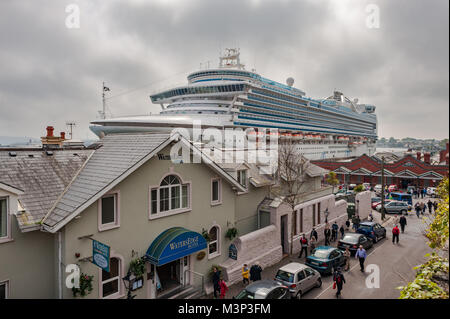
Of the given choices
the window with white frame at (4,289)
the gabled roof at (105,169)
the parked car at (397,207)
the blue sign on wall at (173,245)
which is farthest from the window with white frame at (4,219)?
the parked car at (397,207)

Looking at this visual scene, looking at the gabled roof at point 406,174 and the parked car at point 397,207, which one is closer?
the parked car at point 397,207

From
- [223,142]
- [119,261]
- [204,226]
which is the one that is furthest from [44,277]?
[223,142]

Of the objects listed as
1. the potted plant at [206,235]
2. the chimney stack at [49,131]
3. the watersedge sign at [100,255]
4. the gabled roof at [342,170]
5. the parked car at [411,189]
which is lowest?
the parked car at [411,189]

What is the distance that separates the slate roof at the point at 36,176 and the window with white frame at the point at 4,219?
38 centimetres

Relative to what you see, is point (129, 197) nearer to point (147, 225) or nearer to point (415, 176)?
point (147, 225)

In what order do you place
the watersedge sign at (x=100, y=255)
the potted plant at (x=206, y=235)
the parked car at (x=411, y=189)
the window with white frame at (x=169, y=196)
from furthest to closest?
the parked car at (x=411, y=189) < the potted plant at (x=206, y=235) < the window with white frame at (x=169, y=196) < the watersedge sign at (x=100, y=255)

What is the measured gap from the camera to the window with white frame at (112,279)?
392 inches

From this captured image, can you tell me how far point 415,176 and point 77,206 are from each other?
49670mm

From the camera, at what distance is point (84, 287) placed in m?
9.07

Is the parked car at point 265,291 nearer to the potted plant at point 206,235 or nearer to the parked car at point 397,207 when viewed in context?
the potted plant at point 206,235

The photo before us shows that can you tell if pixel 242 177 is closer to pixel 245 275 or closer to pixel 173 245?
pixel 245 275

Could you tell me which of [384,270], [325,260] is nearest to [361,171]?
[384,270]

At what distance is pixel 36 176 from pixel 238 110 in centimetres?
4552

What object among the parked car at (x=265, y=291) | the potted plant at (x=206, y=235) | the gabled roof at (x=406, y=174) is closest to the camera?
the parked car at (x=265, y=291)
